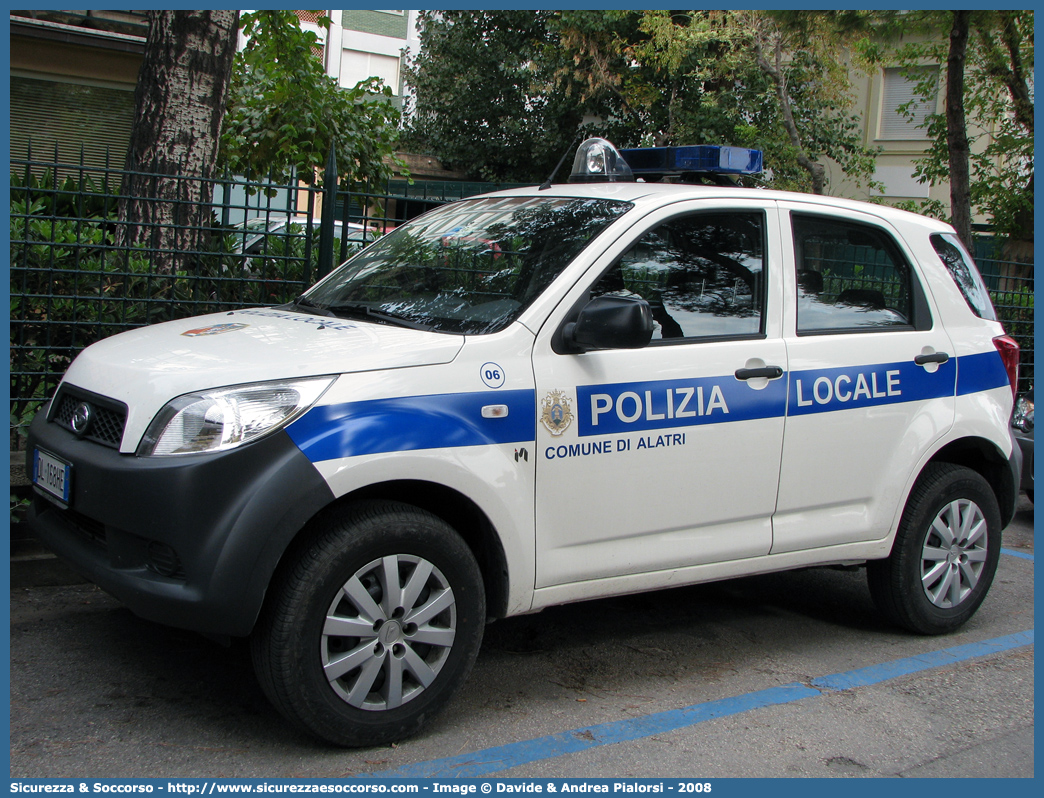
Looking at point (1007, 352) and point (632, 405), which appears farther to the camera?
point (1007, 352)

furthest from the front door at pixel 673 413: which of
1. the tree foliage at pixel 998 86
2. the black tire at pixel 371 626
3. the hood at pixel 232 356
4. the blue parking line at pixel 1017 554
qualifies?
the tree foliage at pixel 998 86

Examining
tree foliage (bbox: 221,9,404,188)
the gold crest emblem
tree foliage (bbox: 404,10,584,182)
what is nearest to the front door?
the gold crest emblem

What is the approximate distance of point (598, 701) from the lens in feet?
12.3

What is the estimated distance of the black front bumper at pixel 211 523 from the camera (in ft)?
9.66

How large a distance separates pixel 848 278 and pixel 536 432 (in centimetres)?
174

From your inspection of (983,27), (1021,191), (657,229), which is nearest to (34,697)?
(657,229)

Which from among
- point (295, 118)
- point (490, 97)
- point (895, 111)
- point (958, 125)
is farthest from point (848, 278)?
point (490, 97)

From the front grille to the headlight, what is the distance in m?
0.19

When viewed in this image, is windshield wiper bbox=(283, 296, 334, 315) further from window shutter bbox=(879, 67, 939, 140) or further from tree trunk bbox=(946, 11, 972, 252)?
window shutter bbox=(879, 67, 939, 140)

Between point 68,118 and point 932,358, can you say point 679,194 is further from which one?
point 68,118

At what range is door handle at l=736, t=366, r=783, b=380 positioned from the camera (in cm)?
386

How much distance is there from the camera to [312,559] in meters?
3.05

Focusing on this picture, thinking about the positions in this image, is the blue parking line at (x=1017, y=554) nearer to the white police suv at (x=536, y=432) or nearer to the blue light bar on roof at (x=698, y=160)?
the white police suv at (x=536, y=432)

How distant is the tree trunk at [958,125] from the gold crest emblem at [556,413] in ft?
24.2
